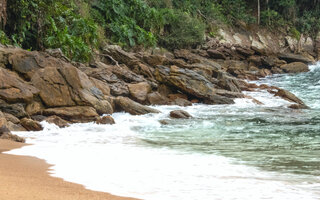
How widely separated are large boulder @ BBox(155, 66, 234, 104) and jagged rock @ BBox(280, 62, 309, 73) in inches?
660

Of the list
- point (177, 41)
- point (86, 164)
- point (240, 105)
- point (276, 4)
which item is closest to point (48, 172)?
point (86, 164)

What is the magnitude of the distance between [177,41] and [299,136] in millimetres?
21325

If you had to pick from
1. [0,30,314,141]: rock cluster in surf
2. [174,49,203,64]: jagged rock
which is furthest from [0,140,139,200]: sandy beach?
[174,49,203,64]: jagged rock

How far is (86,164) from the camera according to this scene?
5156mm

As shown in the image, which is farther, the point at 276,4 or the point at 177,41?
the point at 276,4

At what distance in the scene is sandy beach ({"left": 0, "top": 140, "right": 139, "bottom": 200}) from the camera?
9.83 ft

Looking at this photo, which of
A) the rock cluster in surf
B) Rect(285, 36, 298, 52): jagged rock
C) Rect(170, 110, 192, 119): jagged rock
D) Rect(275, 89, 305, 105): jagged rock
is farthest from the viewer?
Rect(285, 36, 298, 52): jagged rock

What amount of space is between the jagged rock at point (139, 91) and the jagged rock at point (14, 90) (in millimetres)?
4611

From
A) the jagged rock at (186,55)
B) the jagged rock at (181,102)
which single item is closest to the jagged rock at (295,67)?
the jagged rock at (186,55)

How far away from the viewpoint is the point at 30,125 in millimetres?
8695

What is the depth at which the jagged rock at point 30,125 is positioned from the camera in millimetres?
8688

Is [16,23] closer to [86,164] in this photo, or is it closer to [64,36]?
[64,36]

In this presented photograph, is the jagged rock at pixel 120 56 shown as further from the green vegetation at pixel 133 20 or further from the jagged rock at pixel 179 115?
the jagged rock at pixel 179 115

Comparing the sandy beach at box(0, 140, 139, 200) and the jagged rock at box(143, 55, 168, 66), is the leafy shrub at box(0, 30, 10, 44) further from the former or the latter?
the sandy beach at box(0, 140, 139, 200)
